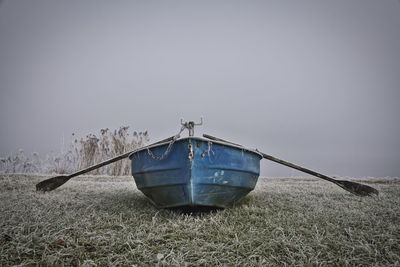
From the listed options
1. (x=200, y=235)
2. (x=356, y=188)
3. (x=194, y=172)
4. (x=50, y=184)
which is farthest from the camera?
(x=50, y=184)

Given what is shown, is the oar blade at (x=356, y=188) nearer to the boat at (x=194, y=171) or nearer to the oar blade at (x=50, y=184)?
the boat at (x=194, y=171)

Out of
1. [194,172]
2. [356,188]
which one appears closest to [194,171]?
[194,172]

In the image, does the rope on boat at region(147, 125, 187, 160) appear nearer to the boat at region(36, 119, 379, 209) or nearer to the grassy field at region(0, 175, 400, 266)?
the boat at region(36, 119, 379, 209)

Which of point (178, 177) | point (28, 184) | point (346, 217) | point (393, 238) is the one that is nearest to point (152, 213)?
point (178, 177)

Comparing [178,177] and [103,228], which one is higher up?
[178,177]

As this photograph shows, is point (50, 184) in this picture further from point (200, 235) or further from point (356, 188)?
point (356, 188)

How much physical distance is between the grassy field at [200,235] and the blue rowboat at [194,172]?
209mm

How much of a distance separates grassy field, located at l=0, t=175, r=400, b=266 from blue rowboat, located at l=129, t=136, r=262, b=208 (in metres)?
0.21

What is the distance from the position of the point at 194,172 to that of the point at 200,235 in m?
0.71

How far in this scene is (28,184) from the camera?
6.43 meters

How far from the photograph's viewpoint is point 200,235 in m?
3.01

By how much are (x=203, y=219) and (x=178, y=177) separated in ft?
1.84

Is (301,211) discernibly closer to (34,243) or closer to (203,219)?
(203,219)

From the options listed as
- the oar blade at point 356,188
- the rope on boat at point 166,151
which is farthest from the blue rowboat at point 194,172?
the oar blade at point 356,188
